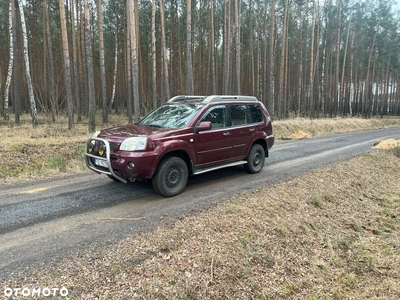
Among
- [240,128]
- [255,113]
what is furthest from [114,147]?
[255,113]

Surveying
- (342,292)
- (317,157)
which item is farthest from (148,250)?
(317,157)

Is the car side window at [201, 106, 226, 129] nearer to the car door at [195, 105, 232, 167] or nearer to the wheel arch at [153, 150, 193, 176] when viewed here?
the car door at [195, 105, 232, 167]

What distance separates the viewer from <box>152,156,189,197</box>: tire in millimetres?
5285

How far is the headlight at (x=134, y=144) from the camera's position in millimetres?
4996

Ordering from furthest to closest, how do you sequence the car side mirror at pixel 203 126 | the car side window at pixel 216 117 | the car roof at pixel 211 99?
the car roof at pixel 211 99
the car side window at pixel 216 117
the car side mirror at pixel 203 126

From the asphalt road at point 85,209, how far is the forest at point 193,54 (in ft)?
26.1

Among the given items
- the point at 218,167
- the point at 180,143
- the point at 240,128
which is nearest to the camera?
→ the point at 180,143

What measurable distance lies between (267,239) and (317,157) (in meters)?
6.65

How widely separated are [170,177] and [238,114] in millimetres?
2520

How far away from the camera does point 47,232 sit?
3994 mm

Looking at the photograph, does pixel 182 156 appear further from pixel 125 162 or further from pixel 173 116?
pixel 125 162

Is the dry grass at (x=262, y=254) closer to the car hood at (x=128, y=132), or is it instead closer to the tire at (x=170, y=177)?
the tire at (x=170, y=177)

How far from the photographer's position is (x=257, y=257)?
154 inches

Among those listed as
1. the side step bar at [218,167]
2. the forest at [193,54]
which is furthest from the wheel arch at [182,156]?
the forest at [193,54]
